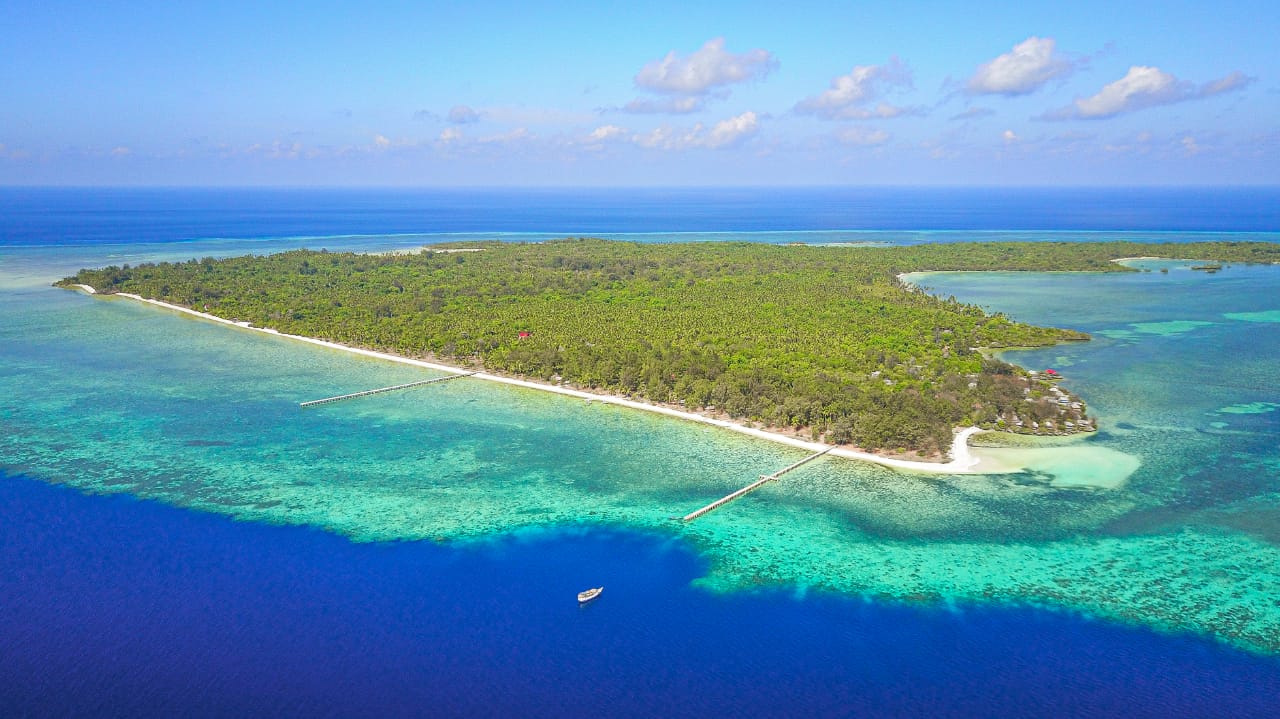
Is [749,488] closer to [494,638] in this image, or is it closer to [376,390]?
[494,638]

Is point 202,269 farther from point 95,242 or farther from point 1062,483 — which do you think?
point 1062,483

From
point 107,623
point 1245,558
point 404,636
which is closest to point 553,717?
point 404,636

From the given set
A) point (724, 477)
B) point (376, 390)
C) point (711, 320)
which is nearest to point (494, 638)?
point (724, 477)

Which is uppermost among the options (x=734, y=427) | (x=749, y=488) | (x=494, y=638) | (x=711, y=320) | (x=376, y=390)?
(x=711, y=320)

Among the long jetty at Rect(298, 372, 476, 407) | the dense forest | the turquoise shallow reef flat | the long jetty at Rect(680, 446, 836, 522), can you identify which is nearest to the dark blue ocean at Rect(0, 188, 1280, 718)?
the turquoise shallow reef flat

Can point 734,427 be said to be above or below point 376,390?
below

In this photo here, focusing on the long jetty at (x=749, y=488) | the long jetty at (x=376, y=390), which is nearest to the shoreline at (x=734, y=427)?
the long jetty at (x=376, y=390)

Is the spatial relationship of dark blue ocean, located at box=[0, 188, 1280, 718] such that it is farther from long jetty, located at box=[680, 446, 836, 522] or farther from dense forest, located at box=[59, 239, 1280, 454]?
dense forest, located at box=[59, 239, 1280, 454]
